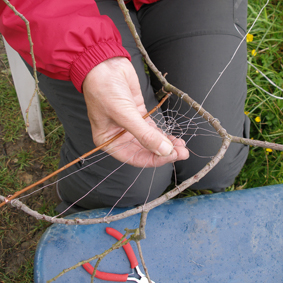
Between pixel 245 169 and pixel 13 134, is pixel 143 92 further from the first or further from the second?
pixel 13 134

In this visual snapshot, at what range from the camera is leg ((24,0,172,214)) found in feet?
3.45

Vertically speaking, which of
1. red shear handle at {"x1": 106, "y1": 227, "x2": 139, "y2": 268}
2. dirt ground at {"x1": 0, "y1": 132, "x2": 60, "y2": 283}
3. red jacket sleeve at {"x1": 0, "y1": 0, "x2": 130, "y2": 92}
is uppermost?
red jacket sleeve at {"x1": 0, "y1": 0, "x2": 130, "y2": 92}

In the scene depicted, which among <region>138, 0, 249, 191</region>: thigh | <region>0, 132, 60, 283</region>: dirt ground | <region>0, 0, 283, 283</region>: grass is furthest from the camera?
<region>0, 0, 283, 283</region>: grass

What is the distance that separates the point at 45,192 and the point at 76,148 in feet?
1.90

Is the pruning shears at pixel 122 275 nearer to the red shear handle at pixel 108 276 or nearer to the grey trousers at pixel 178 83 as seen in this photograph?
the red shear handle at pixel 108 276

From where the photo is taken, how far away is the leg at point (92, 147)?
105 cm

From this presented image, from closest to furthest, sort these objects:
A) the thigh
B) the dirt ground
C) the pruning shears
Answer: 1. the pruning shears
2. the thigh
3. the dirt ground

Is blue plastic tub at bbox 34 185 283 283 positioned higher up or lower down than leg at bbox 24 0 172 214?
lower down

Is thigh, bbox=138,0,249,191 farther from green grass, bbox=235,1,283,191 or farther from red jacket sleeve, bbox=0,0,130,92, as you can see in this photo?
green grass, bbox=235,1,283,191

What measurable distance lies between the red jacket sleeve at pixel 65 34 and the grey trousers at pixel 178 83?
22 cm

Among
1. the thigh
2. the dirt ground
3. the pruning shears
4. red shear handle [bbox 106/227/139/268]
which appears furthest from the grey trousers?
the dirt ground

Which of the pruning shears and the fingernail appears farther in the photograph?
the pruning shears

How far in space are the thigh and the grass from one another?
50cm

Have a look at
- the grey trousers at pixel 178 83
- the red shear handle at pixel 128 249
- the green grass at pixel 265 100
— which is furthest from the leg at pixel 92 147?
the green grass at pixel 265 100
